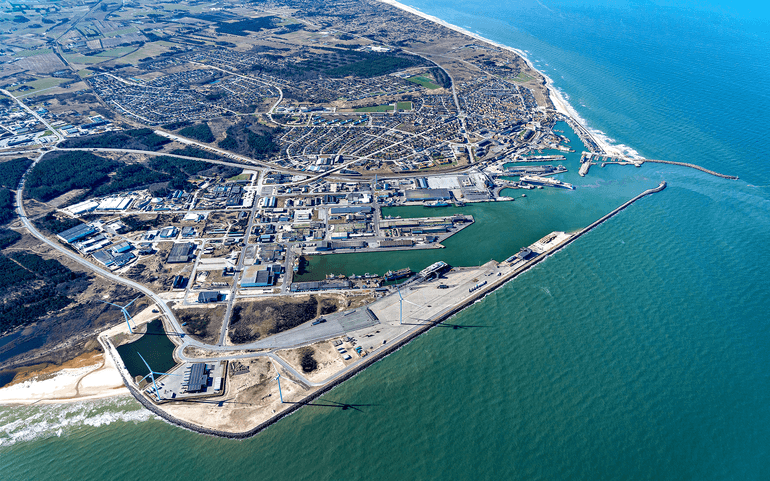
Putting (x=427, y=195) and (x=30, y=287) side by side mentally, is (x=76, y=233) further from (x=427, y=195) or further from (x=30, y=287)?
(x=427, y=195)

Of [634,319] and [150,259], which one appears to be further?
[150,259]

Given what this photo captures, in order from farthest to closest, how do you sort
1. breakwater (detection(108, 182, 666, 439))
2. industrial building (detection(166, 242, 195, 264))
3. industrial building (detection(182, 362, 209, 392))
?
1. industrial building (detection(166, 242, 195, 264))
2. industrial building (detection(182, 362, 209, 392))
3. breakwater (detection(108, 182, 666, 439))

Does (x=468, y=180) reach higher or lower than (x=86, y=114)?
higher

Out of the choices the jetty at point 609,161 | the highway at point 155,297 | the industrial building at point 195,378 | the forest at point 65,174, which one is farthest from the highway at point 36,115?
the jetty at point 609,161

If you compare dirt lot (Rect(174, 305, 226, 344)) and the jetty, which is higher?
the jetty

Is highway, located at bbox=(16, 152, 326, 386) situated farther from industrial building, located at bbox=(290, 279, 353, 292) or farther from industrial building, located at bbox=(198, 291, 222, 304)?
industrial building, located at bbox=(290, 279, 353, 292)

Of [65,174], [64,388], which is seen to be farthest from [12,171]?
[64,388]

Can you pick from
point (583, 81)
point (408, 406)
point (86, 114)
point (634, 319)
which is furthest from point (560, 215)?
point (86, 114)

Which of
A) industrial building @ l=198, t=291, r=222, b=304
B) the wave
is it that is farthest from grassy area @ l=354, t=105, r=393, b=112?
the wave

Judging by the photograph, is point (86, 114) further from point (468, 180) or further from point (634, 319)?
point (634, 319)
